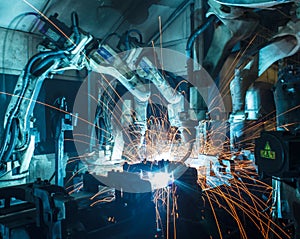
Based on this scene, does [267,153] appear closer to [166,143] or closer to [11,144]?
[11,144]

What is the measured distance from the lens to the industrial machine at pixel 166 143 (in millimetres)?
2148

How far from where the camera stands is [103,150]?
16.8ft

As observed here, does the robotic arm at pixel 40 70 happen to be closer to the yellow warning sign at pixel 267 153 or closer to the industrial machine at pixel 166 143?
the industrial machine at pixel 166 143

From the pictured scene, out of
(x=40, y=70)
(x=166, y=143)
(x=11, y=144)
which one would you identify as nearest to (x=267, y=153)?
(x=40, y=70)

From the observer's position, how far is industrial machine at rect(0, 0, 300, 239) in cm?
215

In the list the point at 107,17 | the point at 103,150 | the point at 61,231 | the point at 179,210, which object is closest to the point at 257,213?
the point at 179,210

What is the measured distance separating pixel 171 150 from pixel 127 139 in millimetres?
919

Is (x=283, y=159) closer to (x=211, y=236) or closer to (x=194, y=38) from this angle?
(x=211, y=236)

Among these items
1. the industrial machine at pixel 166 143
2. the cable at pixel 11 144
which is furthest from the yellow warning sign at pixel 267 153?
the cable at pixel 11 144

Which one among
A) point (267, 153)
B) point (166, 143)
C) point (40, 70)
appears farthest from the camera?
point (166, 143)

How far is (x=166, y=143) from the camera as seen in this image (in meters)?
6.07

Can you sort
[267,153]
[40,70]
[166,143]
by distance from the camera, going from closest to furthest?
1. [267,153]
2. [40,70]
3. [166,143]

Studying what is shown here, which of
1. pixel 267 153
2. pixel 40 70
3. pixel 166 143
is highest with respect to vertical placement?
pixel 40 70

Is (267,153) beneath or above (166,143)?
beneath
